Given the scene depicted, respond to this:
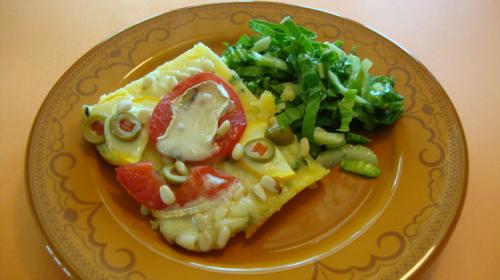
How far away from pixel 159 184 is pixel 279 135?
0.71 metres

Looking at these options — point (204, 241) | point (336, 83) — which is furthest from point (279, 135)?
point (204, 241)

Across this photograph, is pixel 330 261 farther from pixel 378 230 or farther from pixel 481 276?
pixel 481 276

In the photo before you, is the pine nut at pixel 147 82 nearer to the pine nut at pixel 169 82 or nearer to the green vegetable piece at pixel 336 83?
the pine nut at pixel 169 82

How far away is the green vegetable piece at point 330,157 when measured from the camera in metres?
2.62

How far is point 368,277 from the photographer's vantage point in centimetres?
197

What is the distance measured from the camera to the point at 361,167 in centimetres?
257

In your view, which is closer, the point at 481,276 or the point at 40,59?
the point at 481,276

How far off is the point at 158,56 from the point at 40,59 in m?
0.95

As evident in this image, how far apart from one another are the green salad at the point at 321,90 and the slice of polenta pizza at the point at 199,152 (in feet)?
0.43

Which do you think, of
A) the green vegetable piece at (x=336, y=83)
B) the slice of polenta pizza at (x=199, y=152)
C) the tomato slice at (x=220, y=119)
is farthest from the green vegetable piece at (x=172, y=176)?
the green vegetable piece at (x=336, y=83)

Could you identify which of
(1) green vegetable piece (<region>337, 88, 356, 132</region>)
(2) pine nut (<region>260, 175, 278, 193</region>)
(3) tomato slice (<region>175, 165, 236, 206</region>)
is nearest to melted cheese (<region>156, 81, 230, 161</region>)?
(3) tomato slice (<region>175, 165, 236, 206</region>)

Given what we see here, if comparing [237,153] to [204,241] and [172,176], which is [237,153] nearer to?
[172,176]

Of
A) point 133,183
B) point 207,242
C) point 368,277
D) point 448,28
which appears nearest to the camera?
point 368,277

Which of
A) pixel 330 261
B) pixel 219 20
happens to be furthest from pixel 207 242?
pixel 219 20
